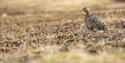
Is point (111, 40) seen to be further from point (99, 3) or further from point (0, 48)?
point (99, 3)

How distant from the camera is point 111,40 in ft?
50.6

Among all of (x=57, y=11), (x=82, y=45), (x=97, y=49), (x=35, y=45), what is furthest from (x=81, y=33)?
(x=57, y=11)

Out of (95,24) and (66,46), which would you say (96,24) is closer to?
(95,24)

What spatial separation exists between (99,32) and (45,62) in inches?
270

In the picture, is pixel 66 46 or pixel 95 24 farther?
pixel 95 24

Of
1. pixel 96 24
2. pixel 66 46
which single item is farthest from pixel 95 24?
pixel 66 46

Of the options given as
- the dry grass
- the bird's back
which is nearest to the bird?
the bird's back

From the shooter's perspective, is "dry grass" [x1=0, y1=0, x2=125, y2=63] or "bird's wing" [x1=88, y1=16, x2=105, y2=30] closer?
"dry grass" [x1=0, y1=0, x2=125, y2=63]

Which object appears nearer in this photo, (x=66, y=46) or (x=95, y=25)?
(x=66, y=46)

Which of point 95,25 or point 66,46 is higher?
point 66,46

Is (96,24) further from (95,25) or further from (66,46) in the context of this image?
(66,46)

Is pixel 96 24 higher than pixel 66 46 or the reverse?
the reverse

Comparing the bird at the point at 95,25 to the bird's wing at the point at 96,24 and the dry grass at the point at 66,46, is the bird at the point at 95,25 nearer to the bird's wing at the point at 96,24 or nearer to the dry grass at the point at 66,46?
the bird's wing at the point at 96,24

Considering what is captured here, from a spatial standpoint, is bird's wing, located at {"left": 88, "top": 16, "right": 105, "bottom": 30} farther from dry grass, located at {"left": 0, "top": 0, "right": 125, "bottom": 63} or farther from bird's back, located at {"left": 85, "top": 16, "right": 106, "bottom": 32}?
dry grass, located at {"left": 0, "top": 0, "right": 125, "bottom": 63}
